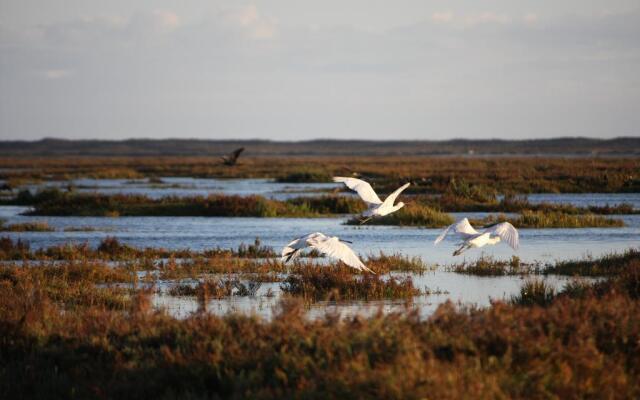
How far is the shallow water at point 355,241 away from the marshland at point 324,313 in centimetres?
9

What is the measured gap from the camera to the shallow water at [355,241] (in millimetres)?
13625

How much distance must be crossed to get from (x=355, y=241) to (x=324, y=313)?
42.0ft

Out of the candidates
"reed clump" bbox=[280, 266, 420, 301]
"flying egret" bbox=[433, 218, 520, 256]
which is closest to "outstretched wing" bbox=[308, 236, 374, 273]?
Result: "reed clump" bbox=[280, 266, 420, 301]

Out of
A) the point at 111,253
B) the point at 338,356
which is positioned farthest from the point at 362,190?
the point at 338,356

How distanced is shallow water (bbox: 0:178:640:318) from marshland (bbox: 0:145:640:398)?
85 millimetres

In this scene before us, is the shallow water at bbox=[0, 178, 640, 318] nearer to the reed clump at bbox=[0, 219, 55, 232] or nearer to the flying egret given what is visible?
the reed clump at bbox=[0, 219, 55, 232]

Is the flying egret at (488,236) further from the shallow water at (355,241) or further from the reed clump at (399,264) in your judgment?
the reed clump at (399,264)

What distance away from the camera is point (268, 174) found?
7050 cm

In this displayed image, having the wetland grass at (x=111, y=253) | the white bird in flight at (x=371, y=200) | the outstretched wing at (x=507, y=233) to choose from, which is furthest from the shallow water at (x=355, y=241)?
the wetland grass at (x=111, y=253)

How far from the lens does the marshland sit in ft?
25.9

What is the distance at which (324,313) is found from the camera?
11.1 m

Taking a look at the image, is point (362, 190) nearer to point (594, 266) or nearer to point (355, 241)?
point (594, 266)

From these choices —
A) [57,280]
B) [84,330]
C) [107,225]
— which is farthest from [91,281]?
[107,225]

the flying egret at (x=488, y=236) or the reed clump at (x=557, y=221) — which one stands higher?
the flying egret at (x=488, y=236)
